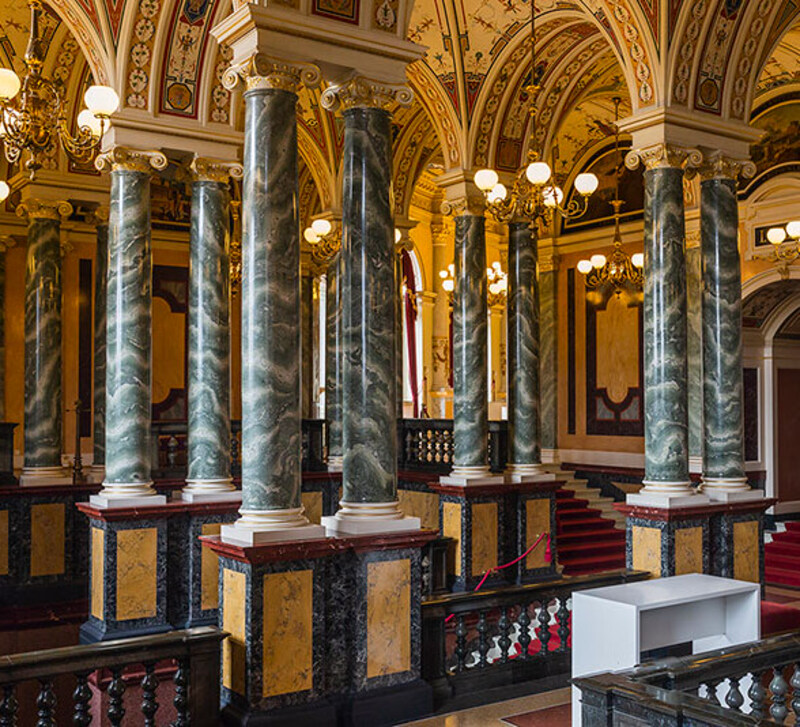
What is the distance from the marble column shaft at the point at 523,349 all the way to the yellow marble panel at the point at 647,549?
265 centimetres

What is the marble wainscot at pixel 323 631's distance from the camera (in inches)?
237

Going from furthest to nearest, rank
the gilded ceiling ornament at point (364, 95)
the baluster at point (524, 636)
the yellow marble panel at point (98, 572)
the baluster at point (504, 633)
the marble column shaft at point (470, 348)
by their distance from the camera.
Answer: the marble column shaft at point (470, 348), the yellow marble panel at point (98, 572), the baluster at point (524, 636), the baluster at point (504, 633), the gilded ceiling ornament at point (364, 95)

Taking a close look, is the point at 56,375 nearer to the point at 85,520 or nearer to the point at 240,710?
the point at 85,520

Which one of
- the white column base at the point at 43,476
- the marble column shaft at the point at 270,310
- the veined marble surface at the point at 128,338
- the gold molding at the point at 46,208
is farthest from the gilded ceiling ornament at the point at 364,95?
the white column base at the point at 43,476

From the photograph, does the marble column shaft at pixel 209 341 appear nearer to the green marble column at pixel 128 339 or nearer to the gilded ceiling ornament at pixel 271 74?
the green marble column at pixel 128 339

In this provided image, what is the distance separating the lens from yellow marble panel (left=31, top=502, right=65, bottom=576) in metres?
11.2

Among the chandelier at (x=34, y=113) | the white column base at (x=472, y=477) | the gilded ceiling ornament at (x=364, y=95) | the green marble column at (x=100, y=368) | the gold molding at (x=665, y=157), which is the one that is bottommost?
the white column base at (x=472, y=477)

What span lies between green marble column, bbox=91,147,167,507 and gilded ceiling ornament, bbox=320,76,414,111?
2.54 metres

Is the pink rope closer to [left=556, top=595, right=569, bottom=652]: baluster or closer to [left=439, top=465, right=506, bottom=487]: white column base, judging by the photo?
[left=439, top=465, right=506, bottom=487]: white column base

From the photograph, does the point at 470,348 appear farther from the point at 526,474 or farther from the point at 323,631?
the point at 323,631

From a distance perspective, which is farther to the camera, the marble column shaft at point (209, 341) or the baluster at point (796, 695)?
the marble column shaft at point (209, 341)

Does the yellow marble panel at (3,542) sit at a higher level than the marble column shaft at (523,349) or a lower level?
lower

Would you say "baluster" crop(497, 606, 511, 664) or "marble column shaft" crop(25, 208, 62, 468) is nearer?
"baluster" crop(497, 606, 511, 664)

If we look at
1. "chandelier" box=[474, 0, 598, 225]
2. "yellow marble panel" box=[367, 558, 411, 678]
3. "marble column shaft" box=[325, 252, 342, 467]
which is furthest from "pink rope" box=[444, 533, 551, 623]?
"yellow marble panel" box=[367, 558, 411, 678]
